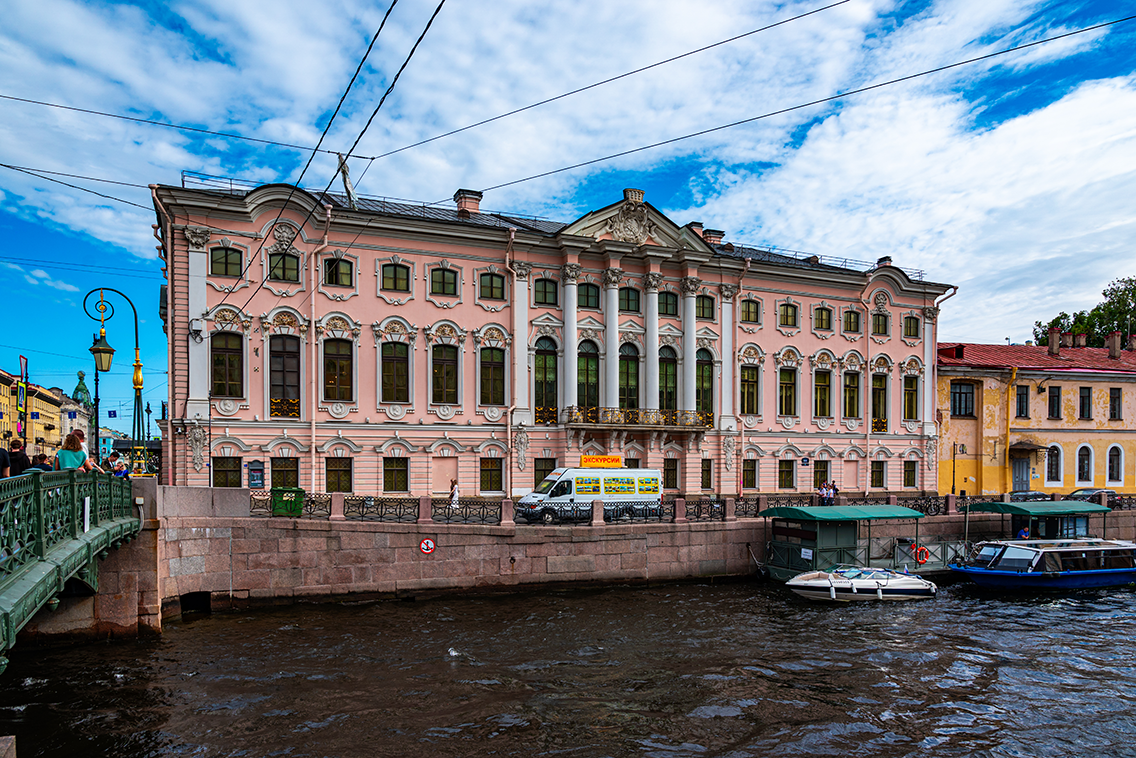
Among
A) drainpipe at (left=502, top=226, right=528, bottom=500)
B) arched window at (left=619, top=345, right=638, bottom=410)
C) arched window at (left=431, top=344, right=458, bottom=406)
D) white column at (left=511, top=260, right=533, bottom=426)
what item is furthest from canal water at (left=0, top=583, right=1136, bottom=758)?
arched window at (left=619, top=345, right=638, bottom=410)

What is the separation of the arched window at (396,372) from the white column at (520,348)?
14.9 ft

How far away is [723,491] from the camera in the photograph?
115 ft

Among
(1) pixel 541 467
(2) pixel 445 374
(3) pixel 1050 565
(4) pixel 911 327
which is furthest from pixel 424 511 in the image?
(4) pixel 911 327

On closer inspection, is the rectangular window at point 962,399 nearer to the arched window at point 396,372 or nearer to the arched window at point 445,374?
the arched window at point 445,374

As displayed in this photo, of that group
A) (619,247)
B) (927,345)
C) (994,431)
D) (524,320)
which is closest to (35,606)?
(524,320)

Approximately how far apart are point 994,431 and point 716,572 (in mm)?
23141

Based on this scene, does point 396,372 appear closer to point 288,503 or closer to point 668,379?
point 288,503

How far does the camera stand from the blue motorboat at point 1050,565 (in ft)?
83.5

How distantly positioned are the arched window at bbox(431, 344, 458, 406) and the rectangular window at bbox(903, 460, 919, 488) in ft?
79.9

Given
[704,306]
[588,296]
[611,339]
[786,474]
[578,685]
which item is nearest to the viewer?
[578,685]

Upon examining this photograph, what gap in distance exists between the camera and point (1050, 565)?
25859 millimetres

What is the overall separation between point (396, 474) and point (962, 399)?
3035cm

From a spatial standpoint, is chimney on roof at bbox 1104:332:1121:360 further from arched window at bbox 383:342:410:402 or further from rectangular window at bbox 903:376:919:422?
arched window at bbox 383:342:410:402

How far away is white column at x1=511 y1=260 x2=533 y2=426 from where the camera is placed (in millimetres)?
31703
